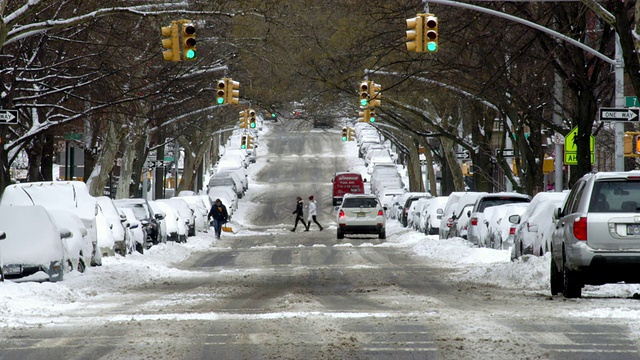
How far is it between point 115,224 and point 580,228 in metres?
15.8

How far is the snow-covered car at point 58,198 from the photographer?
85.4ft

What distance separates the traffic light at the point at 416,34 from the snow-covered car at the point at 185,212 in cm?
1966

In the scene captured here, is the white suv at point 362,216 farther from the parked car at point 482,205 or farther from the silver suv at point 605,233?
the silver suv at point 605,233

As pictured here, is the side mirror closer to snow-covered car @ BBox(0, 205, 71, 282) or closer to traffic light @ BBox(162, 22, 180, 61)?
snow-covered car @ BBox(0, 205, 71, 282)

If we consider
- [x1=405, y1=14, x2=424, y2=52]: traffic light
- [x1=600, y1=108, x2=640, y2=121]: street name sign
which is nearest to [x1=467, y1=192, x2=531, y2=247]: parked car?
[x1=600, y1=108, x2=640, y2=121]: street name sign

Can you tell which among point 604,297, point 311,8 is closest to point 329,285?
point 604,297

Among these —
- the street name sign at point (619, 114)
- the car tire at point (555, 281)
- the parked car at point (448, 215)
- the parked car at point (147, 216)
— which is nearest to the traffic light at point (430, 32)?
the street name sign at point (619, 114)

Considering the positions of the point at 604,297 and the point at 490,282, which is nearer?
the point at 604,297

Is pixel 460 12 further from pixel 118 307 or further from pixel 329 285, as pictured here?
pixel 118 307

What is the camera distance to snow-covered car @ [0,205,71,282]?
19.3 metres

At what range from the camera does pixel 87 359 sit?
34.0ft

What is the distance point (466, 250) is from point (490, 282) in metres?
9.70

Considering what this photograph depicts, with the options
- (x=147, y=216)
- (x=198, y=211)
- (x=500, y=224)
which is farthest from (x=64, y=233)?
(x=198, y=211)

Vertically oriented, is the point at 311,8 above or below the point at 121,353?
above
